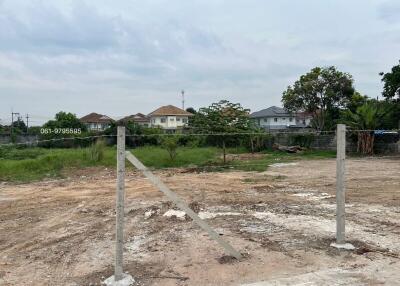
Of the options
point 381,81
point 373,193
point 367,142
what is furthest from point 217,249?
point 381,81

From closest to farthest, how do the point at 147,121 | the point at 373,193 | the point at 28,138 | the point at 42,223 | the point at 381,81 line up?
the point at 42,223
the point at 373,193
the point at 381,81
the point at 28,138
the point at 147,121

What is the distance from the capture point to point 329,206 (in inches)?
348

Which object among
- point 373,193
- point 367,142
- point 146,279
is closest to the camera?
point 146,279

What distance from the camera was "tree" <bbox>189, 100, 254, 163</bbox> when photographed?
21641 mm

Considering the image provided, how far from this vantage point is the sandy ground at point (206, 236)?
4738 mm

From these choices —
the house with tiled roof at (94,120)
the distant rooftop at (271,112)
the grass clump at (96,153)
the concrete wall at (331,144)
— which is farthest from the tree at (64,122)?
the distant rooftop at (271,112)

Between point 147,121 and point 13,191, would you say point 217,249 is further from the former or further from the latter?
point 147,121

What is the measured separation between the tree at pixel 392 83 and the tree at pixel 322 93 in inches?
413

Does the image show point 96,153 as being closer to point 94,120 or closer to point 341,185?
point 341,185

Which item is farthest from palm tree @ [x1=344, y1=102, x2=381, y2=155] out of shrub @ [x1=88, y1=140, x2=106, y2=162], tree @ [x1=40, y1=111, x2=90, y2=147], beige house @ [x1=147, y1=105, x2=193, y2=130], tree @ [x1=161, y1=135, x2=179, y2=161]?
beige house @ [x1=147, y1=105, x2=193, y2=130]

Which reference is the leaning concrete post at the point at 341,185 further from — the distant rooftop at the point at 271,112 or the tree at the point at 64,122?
the distant rooftop at the point at 271,112

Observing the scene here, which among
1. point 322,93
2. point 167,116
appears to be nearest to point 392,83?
point 322,93

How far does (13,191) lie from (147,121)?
219ft

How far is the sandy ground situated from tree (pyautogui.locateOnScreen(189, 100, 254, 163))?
9630 millimetres
